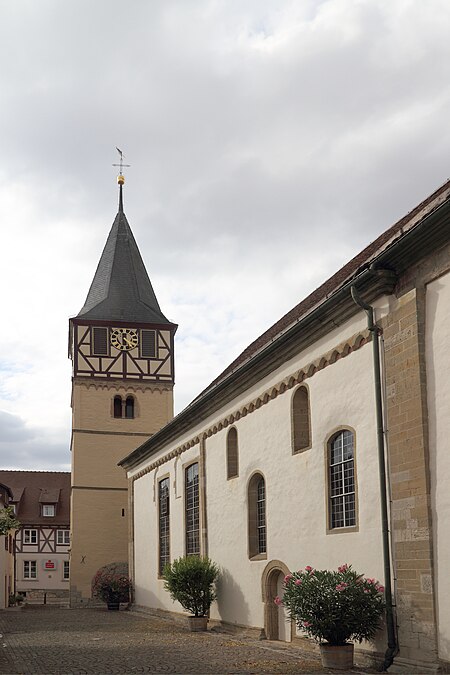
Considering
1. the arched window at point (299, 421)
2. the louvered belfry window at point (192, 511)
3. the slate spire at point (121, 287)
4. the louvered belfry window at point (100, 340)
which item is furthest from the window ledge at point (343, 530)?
the slate spire at point (121, 287)

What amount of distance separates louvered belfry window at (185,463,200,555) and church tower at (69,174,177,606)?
1681 centimetres

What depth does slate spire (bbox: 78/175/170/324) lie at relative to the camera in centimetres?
4888

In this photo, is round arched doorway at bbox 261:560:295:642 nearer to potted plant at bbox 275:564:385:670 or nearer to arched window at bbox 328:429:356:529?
arched window at bbox 328:429:356:529

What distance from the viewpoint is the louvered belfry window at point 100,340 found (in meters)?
47.6

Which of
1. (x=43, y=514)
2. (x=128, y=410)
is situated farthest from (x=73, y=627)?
(x=43, y=514)

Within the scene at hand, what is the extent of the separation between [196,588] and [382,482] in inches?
436

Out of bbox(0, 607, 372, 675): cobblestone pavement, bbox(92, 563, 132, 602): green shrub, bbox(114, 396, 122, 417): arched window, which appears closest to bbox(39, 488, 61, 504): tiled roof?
bbox(114, 396, 122, 417): arched window

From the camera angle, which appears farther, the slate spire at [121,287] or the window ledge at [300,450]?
the slate spire at [121,287]

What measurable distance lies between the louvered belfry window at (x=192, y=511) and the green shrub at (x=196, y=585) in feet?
7.99

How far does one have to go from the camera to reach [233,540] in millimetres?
23500

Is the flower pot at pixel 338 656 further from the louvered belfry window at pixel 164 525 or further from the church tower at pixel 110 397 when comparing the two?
the church tower at pixel 110 397

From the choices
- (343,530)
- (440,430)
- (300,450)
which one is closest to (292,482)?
(300,450)

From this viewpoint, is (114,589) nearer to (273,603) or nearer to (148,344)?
(148,344)

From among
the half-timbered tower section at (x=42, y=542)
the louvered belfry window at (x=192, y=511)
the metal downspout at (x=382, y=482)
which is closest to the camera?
the metal downspout at (x=382, y=482)
